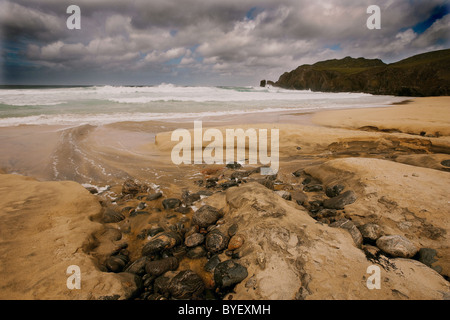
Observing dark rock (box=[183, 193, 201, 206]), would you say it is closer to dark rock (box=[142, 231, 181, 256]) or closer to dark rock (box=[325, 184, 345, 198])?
dark rock (box=[142, 231, 181, 256])

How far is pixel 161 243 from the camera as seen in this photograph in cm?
268

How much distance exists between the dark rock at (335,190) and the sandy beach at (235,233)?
27mm

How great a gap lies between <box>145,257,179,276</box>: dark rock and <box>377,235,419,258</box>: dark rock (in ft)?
8.60

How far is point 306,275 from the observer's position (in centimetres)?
198

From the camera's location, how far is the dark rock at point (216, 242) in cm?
256

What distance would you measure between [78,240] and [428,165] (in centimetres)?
705

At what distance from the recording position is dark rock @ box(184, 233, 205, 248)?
9.00ft

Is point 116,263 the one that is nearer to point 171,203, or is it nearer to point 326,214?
point 171,203

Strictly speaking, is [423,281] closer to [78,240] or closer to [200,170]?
[78,240]

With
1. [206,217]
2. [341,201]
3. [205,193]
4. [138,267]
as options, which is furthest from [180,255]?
[341,201]

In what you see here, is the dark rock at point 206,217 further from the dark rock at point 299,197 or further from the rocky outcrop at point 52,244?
the dark rock at point 299,197

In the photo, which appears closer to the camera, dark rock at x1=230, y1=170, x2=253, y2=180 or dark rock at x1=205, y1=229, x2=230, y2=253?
dark rock at x1=205, y1=229, x2=230, y2=253

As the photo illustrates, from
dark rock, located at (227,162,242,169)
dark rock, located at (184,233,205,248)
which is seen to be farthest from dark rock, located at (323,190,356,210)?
dark rock, located at (227,162,242,169)

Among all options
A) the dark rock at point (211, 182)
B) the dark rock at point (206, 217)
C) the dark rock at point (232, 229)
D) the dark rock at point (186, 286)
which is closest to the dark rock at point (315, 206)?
the dark rock at point (232, 229)
